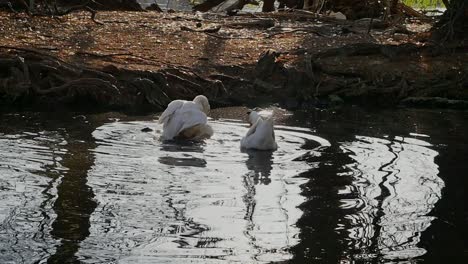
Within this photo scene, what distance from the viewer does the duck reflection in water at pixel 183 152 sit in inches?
354

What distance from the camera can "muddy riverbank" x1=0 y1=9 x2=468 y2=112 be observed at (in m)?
13.3

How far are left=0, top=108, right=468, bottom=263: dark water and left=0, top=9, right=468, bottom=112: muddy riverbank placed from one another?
1829mm

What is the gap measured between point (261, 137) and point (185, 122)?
99 cm

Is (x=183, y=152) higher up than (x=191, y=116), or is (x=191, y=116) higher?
(x=191, y=116)

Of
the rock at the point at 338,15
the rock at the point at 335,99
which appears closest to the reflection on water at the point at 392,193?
the rock at the point at 335,99

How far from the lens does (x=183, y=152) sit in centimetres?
964

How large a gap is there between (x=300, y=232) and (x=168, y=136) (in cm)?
387

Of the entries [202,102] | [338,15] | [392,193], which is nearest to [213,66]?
[202,102]

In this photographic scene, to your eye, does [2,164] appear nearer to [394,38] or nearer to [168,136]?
[168,136]

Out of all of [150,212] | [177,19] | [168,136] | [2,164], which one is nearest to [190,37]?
[177,19]

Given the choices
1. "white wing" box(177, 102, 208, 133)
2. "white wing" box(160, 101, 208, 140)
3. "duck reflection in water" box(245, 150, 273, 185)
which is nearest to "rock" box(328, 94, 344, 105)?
"white wing" box(177, 102, 208, 133)

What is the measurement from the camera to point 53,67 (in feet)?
44.1

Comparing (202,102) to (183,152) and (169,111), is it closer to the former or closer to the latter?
(169,111)

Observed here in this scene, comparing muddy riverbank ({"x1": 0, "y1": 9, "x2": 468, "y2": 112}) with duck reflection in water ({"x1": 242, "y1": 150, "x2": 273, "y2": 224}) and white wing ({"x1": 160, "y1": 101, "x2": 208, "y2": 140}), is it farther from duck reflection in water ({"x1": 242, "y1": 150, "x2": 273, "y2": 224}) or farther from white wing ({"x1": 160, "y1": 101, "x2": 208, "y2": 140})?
duck reflection in water ({"x1": 242, "y1": 150, "x2": 273, "y2": 224})
